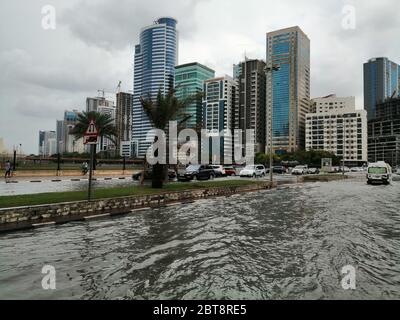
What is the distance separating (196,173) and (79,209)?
805 inches

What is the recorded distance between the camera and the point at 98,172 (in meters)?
36.3

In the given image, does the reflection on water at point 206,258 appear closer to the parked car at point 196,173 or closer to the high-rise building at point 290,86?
the parked car at point 196,173

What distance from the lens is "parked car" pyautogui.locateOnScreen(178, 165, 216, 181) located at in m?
29.5

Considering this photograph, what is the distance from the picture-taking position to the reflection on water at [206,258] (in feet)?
14.8

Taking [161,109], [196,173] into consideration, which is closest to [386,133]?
[196,173]

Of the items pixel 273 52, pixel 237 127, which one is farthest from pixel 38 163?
pixel 273 52

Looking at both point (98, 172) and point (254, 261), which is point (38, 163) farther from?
point (254, 261)

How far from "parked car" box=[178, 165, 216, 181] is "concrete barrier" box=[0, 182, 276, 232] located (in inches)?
489

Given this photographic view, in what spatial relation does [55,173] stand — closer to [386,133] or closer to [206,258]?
[206,258]

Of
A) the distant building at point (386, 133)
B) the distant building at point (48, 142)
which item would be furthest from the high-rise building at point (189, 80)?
the distant building at point (386, 133)

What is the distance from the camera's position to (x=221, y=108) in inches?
4879

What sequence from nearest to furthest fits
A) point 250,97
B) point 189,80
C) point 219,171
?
point 219,171 → point 189,80 → point 250,97
